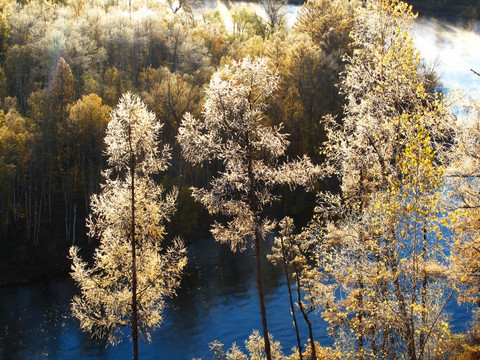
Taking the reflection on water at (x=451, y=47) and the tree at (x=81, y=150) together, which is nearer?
the tree at (x=81, y=150)

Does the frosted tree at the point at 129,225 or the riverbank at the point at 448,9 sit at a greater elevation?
the riverbank at the point at 448,9

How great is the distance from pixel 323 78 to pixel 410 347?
5326cm

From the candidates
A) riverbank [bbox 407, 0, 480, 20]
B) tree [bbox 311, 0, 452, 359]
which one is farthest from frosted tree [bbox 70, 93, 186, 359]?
riverbank [bbox 407, 0, 480, 20]

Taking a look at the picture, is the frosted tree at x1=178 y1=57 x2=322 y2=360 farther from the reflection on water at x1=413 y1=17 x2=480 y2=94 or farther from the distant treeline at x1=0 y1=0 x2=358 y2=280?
the reflection on water at x1=413 y1=17 x2=480 y2=94

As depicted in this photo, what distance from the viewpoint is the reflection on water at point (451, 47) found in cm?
7469

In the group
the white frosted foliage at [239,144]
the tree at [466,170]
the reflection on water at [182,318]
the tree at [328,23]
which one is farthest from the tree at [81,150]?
the tree at [466,170]

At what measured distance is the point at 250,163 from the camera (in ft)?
54.0

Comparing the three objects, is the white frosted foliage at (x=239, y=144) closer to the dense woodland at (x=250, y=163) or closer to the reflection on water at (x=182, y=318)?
the dense woodland at (x=250, y=163)

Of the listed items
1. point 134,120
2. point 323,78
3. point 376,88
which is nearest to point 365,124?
point 376,88

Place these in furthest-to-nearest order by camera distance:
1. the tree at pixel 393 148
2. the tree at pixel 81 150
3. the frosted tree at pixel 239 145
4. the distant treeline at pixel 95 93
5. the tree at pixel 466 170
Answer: the tree at pixel 81 150
the distant treeline at pixel 95 93
the frosted tree at pixel 239 145
the tree at pixel 466 170
the tree at pixel 393 148

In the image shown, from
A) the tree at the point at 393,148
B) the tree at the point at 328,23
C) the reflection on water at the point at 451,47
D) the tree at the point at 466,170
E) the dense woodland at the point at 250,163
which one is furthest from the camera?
the reflection on water at the point at 451,47

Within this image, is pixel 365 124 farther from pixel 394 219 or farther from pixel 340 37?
pixel 340 37

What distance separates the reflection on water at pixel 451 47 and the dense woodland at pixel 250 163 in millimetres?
18977

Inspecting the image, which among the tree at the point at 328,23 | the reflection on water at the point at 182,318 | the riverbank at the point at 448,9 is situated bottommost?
the reflection on water at the point at 182,318
